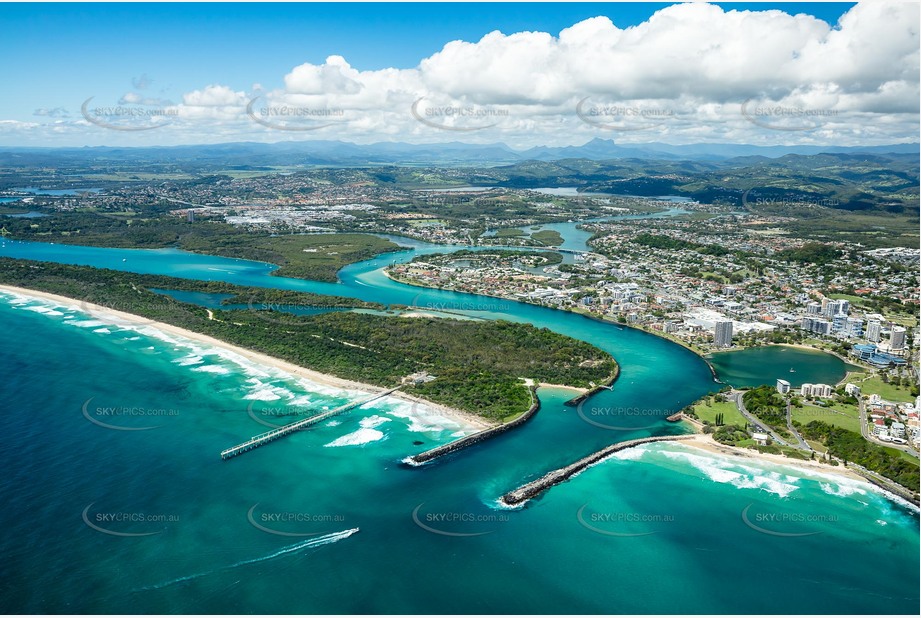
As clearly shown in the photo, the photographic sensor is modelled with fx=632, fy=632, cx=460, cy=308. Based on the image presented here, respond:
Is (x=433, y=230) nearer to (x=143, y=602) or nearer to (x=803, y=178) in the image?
(x=143, y=602)

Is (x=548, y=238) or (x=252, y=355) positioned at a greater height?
(x=548, y=238)

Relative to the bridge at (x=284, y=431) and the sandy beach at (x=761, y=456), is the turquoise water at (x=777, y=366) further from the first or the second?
the bridge at (x=284, y=431)

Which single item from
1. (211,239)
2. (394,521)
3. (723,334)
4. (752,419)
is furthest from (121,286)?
(752,419)

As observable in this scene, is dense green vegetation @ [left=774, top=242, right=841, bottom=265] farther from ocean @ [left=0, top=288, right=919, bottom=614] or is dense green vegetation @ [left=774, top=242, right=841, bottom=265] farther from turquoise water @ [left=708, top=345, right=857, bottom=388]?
ocean @ [left=0, top=288, right=919, bottom=614]

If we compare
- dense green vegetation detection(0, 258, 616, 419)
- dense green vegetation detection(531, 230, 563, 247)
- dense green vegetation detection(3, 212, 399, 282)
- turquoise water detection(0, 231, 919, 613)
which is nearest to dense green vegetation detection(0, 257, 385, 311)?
dense green vegetation detection(0, 258, 616, 419)

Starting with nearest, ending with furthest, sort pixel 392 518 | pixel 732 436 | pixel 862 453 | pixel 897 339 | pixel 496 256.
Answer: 1. pixel 392 518
2. pixel 862 453
3. pixel 732 436
4. pixel 897 339
5. pixel 496 256

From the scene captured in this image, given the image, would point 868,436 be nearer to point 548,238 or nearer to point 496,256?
point 496,256

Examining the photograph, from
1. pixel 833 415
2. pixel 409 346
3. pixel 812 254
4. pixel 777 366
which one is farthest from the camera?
pixel 812 254

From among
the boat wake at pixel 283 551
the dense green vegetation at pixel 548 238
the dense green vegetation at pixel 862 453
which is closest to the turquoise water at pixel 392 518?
the boat wake at pixel 283 551
